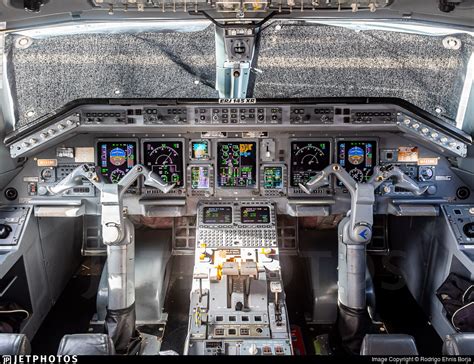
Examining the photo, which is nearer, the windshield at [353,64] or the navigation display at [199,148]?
the navigation display at [199,148]

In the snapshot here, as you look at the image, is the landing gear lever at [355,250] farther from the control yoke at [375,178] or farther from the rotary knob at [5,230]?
the rotary knob at [5,230]

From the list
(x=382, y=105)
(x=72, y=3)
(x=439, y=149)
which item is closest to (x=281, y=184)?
(x=382, y=105)

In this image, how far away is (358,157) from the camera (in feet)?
15.6

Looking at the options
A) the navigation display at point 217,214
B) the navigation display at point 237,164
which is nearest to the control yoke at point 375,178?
the navigation display at point 237,164

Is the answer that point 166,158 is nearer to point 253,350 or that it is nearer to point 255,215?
point 255,215

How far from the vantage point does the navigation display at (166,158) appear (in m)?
4.74

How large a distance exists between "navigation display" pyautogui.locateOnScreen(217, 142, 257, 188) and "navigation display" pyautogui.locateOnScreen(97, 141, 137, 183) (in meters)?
0.81

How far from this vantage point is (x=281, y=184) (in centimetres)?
480

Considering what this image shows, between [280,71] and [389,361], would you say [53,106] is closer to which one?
[280,71]

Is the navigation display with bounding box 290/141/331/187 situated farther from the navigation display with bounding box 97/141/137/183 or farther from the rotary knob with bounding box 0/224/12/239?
the rotary knob with bounding box 0/224/12/239

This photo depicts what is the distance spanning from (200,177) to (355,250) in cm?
159

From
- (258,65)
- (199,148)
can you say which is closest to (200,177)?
(199,148)

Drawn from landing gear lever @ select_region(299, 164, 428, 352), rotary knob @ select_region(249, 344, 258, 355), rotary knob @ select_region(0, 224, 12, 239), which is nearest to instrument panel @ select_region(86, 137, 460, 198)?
landing gear lever @ select_region(299, 164, 428, 352)

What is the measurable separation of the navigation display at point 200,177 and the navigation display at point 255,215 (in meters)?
0.43
